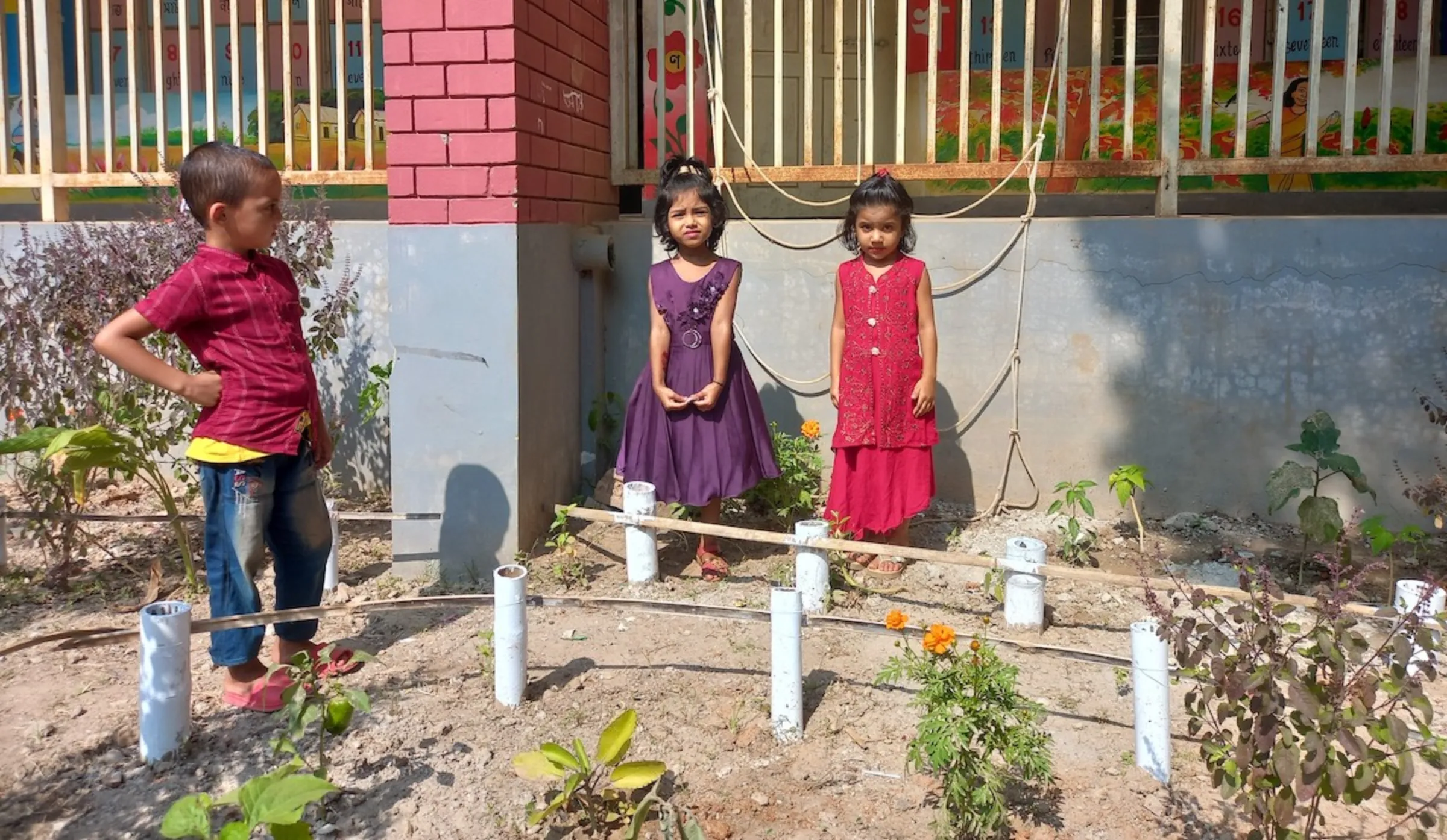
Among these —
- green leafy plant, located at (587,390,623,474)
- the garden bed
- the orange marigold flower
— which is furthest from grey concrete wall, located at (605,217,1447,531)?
the orange marigold flower

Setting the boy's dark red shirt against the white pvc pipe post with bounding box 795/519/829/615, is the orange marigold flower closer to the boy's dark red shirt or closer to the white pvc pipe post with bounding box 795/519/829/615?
the white pvc pipe post with bounding box 795/519/829/615

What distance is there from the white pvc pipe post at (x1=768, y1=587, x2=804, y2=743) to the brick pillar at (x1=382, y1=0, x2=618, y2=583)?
5.30 feet

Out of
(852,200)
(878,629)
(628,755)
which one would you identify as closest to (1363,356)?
(852,200)

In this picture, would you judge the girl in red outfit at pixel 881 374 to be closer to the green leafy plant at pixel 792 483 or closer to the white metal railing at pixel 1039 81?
the green leafy plant at pixel 792 483

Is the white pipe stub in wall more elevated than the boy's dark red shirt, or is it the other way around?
the white pipe stub in wall

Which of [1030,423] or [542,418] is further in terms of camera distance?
[1030,423]

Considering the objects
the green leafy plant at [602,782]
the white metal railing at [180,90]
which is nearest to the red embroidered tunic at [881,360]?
the green leafy plant at [602,782]

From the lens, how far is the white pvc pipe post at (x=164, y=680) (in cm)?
278

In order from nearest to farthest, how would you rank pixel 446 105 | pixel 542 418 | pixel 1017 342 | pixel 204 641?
pixel 204 641
pixel 446 105
pixel 542 418
pixel 1017 342

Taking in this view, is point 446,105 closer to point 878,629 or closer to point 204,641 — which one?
point 204,641

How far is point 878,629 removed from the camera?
3.25 meters

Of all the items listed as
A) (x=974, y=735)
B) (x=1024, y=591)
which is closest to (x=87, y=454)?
(x=974, y=735)

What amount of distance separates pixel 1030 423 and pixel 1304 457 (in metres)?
1.08

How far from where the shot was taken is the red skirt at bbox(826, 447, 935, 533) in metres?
4.42
